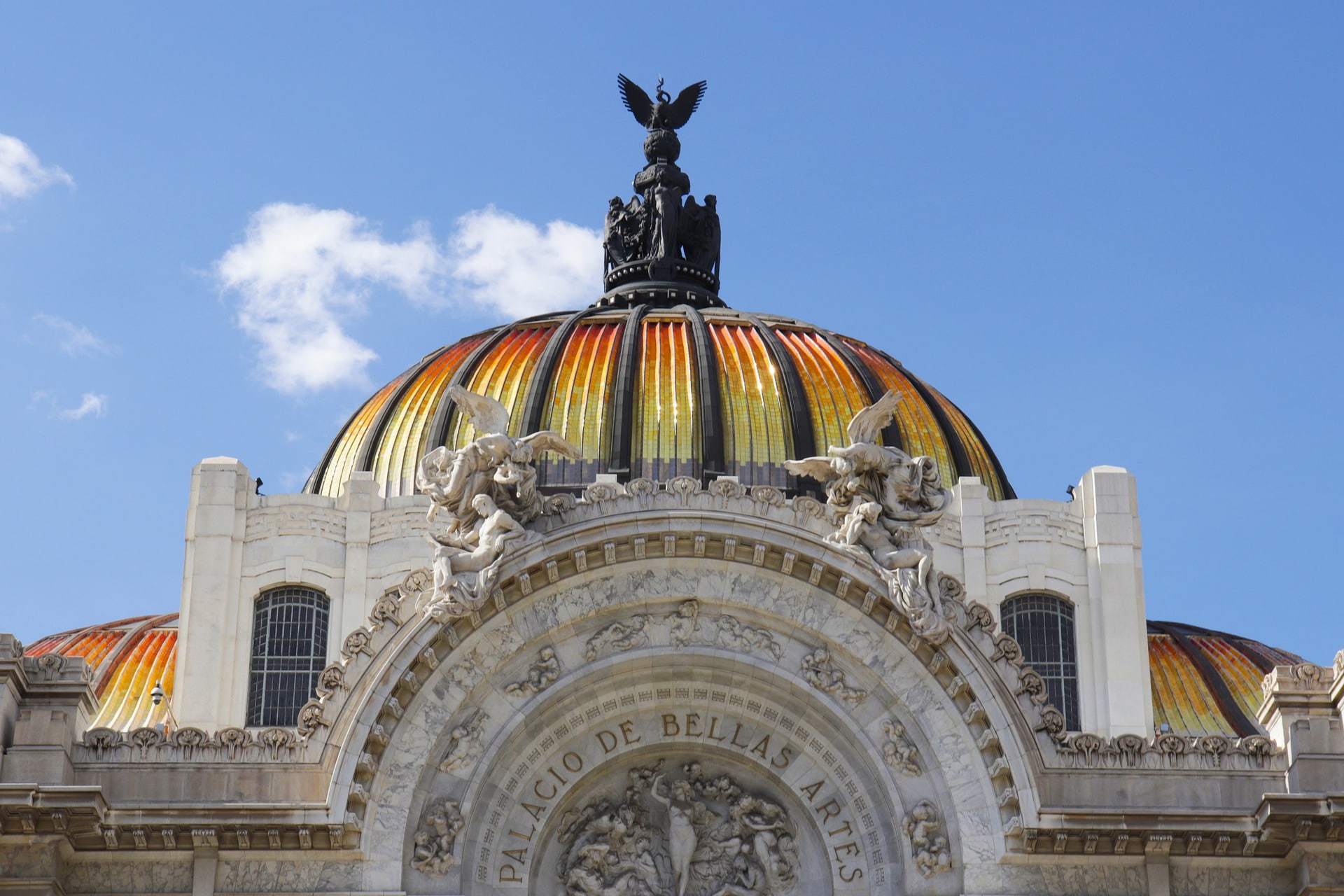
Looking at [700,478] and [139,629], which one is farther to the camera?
[139,629]

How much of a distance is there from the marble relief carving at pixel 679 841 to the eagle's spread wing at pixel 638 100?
80.4 ft

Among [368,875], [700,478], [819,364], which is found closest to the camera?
[368,875]

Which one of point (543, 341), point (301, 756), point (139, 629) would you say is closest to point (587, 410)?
point (543, 341)

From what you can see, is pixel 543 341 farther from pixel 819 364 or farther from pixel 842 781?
pixel 842 781

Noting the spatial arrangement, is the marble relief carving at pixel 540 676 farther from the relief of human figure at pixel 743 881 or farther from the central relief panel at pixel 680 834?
the relief of human figure at pixel 743 881

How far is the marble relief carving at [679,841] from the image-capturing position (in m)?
43.9

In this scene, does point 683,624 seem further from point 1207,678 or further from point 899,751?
point 1207,678

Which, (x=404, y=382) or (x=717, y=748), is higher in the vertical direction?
(x=404, y=382)

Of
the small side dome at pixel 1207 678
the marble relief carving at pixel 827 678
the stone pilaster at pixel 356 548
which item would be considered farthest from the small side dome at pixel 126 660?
the small side dome at pixel 1207 678

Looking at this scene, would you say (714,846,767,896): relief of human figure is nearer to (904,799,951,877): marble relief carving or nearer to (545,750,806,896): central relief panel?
(545,750,806,896): central relief panel

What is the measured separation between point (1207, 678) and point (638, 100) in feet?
66.8

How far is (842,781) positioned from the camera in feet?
144

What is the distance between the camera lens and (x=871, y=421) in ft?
147

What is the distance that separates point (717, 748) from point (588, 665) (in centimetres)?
269
